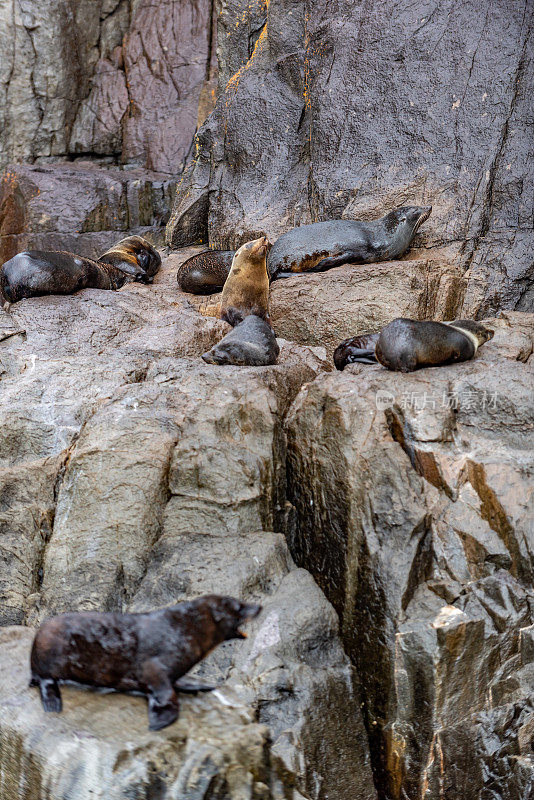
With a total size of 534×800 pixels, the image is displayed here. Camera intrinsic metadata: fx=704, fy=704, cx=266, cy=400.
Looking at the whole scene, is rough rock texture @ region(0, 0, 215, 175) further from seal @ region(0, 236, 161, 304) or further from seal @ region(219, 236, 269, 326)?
seal @ region(219, 236, 269, 326)

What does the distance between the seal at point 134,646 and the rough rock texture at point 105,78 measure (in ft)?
37.0

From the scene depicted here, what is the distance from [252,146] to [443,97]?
271cm

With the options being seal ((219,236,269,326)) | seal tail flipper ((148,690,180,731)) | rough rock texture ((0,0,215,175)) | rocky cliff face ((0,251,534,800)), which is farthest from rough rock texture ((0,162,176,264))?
seal tail flipper ((148,690,180,731))

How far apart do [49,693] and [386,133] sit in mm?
7353

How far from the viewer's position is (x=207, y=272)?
8.31 meters

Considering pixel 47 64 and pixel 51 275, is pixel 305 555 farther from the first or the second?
pixel 47 64

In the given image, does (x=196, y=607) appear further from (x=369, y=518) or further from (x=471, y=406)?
(x=471, y=406)

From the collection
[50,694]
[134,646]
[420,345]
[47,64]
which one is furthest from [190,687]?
[47,64]

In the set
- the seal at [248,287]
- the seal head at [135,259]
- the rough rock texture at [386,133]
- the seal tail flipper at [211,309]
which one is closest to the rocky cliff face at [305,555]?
the seal at [248,287]

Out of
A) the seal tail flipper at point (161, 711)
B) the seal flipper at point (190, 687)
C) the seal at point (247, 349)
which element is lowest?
the seal flipper at point (190, 687)

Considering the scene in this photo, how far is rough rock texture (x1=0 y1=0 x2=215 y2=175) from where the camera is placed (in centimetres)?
1327

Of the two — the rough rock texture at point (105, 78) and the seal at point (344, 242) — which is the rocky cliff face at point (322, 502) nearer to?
the seal at point (344, 242)

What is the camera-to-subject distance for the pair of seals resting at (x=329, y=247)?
7.73 meters

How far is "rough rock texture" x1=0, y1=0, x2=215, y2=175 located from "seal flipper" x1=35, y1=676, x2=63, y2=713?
11391mm
